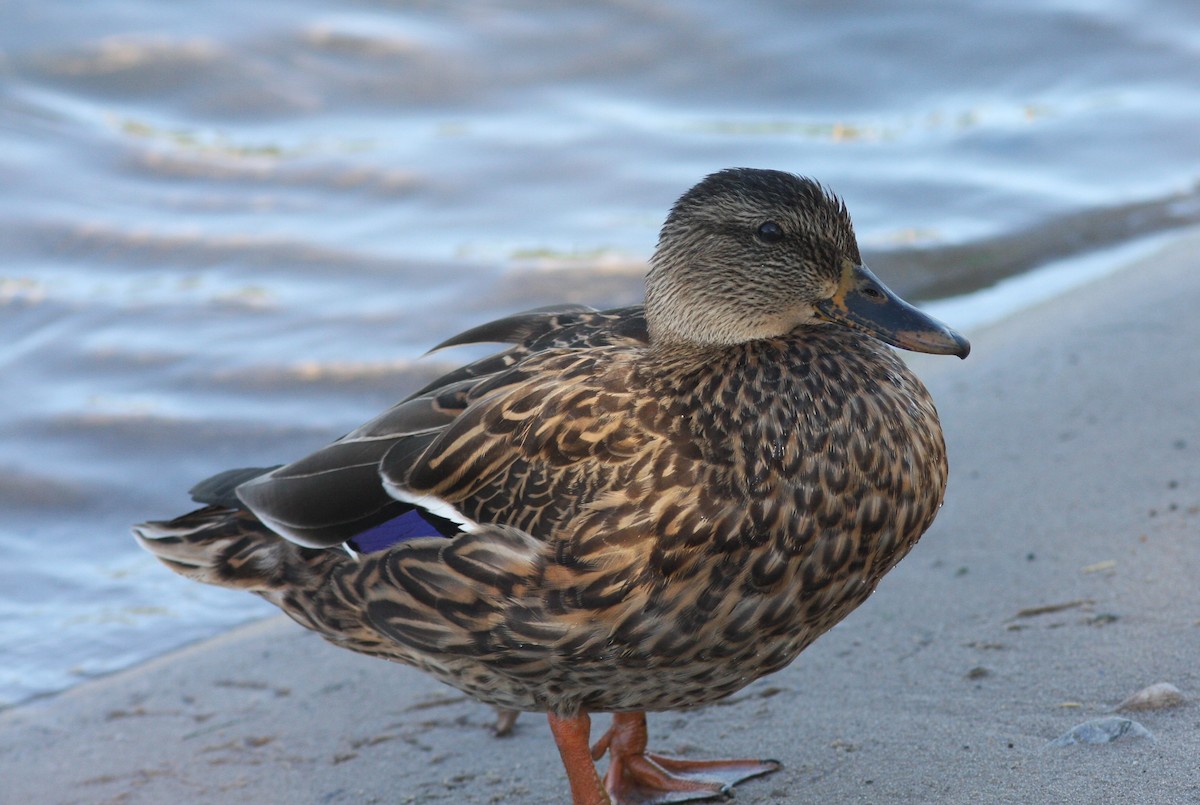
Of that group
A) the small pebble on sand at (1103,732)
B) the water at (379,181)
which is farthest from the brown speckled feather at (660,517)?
the water at (379,181)

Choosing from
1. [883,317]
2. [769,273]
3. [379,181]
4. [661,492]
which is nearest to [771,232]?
[769,273]

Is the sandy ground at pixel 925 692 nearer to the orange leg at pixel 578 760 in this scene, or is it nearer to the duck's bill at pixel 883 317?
the orange leg at pixel 578 760

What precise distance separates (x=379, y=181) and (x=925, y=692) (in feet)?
19.9

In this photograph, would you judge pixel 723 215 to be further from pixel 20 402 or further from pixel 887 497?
pixel 20 402

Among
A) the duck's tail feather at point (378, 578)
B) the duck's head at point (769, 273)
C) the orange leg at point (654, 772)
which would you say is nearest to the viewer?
the duck's tail feather at point (378, 578)

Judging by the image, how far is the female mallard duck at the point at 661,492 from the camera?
11.0 ft

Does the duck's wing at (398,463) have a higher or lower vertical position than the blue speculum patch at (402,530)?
higher

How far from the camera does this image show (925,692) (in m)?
3.93

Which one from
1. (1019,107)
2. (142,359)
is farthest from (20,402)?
(1019,107)

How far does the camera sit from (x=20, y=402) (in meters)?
6.98

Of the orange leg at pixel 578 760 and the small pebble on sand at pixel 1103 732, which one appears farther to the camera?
the orange leg at pixel 578 760

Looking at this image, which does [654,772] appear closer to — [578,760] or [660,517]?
[578,760]

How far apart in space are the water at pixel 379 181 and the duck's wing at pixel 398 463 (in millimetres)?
1690

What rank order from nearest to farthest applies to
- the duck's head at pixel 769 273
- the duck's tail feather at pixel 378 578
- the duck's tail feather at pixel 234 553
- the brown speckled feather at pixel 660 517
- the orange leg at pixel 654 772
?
the brown speckled feather at pixel 660 517 < the duck's tail feather at pixel 378 578 < the duck's head at pixel 769 273 < the orange leg at pixel 654 772 < the duck's tail feather at pixel 234 553
